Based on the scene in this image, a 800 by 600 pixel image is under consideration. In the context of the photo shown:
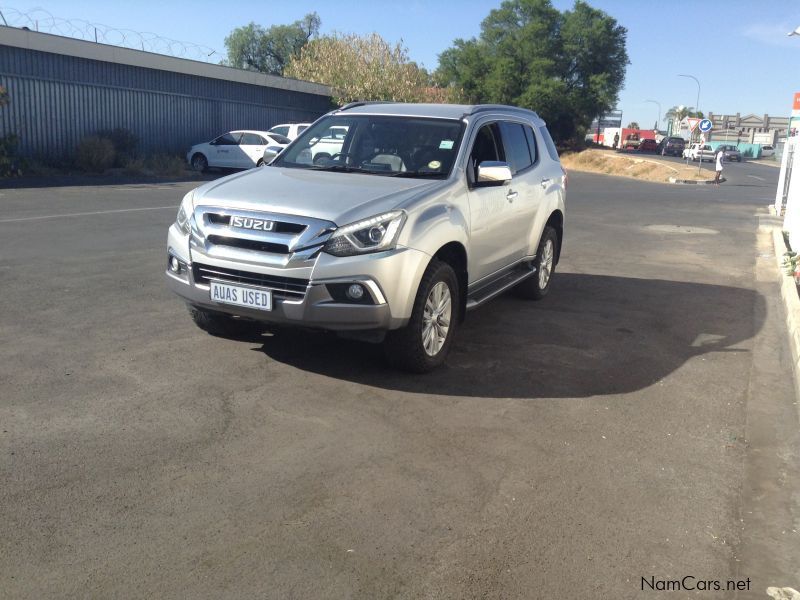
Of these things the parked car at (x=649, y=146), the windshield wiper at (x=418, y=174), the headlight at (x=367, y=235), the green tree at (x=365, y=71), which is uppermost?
the green tree at (x=365, y=71)

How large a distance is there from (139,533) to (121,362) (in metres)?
2.53

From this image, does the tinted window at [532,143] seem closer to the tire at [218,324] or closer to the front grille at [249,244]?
the tire at [218,324]

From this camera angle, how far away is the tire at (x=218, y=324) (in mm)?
6264

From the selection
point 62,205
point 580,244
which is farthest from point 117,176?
point 580,244

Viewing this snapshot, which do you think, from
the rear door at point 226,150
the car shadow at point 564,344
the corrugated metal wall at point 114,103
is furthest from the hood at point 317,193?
the rear door at point 226,150

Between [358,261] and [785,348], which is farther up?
[358,261]

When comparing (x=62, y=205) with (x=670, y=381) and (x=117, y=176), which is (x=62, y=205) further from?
(x=670, y=381)

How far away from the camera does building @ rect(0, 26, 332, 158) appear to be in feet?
78.4

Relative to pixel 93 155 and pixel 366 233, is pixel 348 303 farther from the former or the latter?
pixel 93 155

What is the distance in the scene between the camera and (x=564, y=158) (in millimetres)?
58562

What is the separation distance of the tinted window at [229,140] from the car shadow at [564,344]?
2000cm

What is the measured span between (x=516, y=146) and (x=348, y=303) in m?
3.32

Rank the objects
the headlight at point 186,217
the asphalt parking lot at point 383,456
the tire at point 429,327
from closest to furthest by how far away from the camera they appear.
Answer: the asphalt parking lot at point 383,456 → the tire at point 429,327 → the headlight at point 186,217

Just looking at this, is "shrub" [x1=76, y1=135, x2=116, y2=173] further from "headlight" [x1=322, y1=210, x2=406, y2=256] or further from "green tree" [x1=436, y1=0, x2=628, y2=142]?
"green tree" [x1=436, y1=0, x2=628, y2=142]
